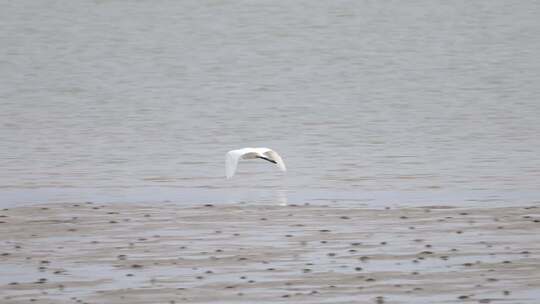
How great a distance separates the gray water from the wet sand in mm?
1424

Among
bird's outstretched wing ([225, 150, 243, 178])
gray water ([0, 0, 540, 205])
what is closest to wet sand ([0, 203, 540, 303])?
gray water ([0, 0, 540, 205])

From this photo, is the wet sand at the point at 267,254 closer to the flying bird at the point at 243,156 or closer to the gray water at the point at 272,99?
the gray water at the point at 272,99

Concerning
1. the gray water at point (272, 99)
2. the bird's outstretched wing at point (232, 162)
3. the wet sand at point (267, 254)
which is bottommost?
the wet sand at point (267, 254)

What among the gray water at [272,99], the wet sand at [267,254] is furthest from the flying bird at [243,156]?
the wet sand at [267,254]

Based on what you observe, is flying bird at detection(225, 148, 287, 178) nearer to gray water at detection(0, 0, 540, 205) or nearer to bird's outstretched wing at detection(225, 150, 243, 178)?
bird's outstretched wing at detection(225, 150, 243, 178)

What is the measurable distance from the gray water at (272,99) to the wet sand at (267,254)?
4.67 ft

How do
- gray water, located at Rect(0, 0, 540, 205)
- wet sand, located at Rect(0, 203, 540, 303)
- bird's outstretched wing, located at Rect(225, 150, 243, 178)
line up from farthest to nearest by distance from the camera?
gray water, located at Rect(0, 0, 540, 205) → bird's outstretched wing, located at Rect(225, 150, 243, 178) → wet sand, located at Rect(0, 203, 540, 303)

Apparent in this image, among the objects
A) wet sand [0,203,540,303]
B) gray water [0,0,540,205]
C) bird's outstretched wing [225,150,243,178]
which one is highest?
gray water [0,0,540,205]

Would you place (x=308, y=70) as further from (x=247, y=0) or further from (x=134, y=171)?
(x=134, y=171)

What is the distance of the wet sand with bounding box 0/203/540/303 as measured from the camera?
12.0 m

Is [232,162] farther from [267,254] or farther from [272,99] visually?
[272,99]

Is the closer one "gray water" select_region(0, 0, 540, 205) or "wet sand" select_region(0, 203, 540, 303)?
"wet sand" select_region(0, 203, 540, 303)

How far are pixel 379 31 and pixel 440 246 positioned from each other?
96.7ft

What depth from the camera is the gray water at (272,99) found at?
783 inches
